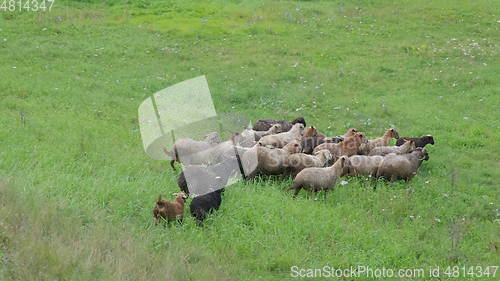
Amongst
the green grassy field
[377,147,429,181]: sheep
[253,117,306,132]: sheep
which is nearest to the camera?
the green grassy field

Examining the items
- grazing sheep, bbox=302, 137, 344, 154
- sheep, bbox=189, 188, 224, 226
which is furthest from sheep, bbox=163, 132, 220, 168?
sheep, bbox=189, 188, 224, 226

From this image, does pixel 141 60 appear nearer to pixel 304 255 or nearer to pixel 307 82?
pixel 307 82

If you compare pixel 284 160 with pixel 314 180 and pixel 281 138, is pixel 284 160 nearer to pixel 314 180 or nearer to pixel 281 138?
pixel 314 180

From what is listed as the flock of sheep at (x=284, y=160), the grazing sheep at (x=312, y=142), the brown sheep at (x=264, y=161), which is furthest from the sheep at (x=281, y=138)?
the brown sheep at (x=264, y=161)

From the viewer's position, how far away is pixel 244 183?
890 centimetres

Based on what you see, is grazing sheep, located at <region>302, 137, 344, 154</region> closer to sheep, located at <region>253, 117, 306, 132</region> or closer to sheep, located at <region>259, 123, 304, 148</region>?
sheep, located at <region>259, 123, 304, 148</region>

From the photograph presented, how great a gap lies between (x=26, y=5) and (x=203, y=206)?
18482mm

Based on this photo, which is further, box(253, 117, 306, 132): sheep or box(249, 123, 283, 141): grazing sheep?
box(253, 117, 306, 132): sheep

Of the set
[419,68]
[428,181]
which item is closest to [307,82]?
[419,68]

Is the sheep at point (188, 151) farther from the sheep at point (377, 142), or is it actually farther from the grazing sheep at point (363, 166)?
the sheep at point (377, 142)

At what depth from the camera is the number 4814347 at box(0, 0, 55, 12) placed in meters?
21.8

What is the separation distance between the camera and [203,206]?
7270 mm

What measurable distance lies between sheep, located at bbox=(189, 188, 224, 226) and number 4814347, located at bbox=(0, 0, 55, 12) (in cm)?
1765

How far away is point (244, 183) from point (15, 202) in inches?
144
